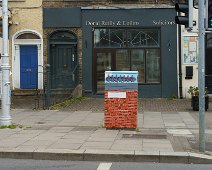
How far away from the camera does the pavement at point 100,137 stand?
29.0ft

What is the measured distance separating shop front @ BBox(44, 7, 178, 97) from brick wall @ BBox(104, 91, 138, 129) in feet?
31.3

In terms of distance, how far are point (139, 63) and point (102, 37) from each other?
7.35ft

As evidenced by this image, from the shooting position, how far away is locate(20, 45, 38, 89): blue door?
22.0m

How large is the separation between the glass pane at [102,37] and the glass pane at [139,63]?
1.41m

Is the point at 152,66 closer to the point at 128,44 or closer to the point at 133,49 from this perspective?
the point at 133,49

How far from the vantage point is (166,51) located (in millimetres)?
21328

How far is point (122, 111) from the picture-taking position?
1202cm

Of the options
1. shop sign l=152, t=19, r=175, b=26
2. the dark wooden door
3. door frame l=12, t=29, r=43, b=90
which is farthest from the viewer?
the dark wooden door

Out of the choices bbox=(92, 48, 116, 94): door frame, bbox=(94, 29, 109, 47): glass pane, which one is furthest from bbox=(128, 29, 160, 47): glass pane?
bbox=(94, 29, 109, 47): glass pane

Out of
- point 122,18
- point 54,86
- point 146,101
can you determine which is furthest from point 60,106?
point 122,18

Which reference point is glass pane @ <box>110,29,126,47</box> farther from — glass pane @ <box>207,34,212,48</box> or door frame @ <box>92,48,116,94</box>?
glass pane @ <box>207,34,212,48</box>

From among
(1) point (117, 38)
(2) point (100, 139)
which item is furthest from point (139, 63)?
(2) point (100, 139)

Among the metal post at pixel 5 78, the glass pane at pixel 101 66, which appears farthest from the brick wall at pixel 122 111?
the glass pane at pixel 101 66

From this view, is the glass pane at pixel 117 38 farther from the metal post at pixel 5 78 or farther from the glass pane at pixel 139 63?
the metal post at pixel 5 78
